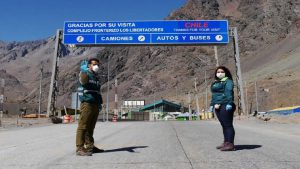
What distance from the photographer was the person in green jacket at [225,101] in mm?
7547

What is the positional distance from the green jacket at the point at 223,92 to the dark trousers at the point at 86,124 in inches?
86.4

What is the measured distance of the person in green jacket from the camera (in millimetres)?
7547

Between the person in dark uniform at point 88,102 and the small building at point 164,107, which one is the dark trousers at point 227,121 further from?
the small building at point 164,107

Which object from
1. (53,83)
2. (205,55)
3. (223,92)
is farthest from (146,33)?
(205,55)

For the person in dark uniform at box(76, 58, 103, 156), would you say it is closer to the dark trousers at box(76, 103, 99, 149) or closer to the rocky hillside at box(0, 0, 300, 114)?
the dark trousers at box(76, 103, 99, 149)

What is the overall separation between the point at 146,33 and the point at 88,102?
27.9 meters

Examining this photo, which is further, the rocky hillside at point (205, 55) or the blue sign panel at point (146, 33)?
the rocky hillside at point (205, 55)

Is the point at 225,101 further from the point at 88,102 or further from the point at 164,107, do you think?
the point at 164,107

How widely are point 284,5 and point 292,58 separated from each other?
57.4 meters

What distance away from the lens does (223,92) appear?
302 inches

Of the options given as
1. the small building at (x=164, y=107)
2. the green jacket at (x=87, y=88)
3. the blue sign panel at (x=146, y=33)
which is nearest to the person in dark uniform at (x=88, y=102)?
the green jacket at (x=87, y=88)

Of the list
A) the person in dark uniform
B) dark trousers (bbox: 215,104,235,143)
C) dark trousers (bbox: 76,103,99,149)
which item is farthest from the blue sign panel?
dark trousers (bbox: 76,103,99,149)

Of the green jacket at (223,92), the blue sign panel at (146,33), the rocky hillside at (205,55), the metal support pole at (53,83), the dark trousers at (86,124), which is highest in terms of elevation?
the rocky hillside at (205,55)

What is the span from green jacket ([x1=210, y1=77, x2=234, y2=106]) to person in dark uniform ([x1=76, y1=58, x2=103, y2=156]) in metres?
2.12
